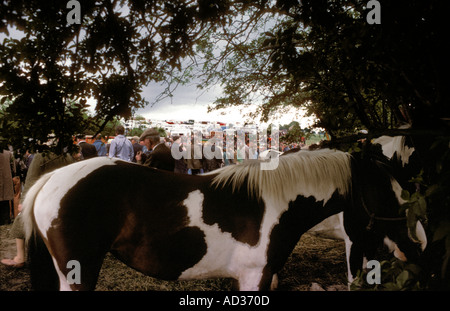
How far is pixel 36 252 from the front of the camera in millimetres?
2158

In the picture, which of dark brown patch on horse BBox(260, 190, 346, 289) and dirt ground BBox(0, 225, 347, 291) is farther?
dirt ground BBox(0, 225, 347, 291)

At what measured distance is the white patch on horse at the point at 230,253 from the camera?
81.4 inches

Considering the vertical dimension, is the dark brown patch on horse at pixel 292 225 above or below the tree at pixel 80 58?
below

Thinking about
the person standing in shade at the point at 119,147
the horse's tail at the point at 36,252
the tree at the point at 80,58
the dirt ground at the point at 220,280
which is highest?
the tree at the point at 80,58

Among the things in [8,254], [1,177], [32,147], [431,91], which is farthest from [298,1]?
[1,177]

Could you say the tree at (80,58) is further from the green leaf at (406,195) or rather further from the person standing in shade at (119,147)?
the person standing in shade at (119,147)

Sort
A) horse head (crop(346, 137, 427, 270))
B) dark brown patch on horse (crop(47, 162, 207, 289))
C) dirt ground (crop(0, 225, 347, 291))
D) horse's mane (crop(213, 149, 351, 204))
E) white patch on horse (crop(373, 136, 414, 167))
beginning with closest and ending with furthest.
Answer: dark brown patch on horse (crop(47, 162, 207, 289)) < horse's mane (crop(213, 149, 351, 204)) < horse head (crop(346, 137, 427, 270)) < white patch on horse (crop(373, 136, 414, 167)) < dirt ground (crop(0, 225, 347, 291))

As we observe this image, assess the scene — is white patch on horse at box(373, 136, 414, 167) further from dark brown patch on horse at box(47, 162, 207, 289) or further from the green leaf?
dark brown patch on horse at box(47, 162, 207, 289)

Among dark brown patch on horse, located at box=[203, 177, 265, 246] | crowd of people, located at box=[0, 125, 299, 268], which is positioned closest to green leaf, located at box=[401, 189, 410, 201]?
dark brown patch on horse, located at box=[203, 177, 265, 246]

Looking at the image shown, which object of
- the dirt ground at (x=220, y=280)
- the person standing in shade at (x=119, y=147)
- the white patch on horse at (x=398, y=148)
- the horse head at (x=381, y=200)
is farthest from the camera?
the person standing in shade at (x=119, y=147)

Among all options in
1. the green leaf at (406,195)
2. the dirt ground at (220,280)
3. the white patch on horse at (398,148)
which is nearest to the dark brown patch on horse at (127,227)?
the green leaf at (406,195)

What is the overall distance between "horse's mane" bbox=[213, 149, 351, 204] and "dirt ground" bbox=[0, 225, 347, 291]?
155cm

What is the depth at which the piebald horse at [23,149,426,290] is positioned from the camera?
2.01 meters

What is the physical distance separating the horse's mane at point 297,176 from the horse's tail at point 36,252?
A: 4.83ft
